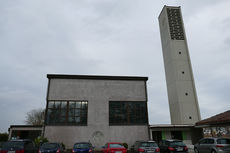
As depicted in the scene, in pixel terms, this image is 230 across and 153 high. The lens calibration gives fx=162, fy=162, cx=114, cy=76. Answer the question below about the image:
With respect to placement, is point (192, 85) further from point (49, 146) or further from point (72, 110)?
point (49, 146)

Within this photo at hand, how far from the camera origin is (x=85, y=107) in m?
21.0

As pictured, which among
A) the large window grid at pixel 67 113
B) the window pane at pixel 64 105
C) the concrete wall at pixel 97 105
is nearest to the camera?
the concrete wall at pixel 97 105

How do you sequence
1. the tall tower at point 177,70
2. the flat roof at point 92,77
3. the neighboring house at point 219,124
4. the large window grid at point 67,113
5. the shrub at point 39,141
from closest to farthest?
the neighboring house at point 219,124 → the shrub at point 39,141 → the large window grid at point 67,113 → the flat roof at point 92,77 → the tall tower at point 177,70

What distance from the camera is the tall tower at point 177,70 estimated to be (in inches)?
1243

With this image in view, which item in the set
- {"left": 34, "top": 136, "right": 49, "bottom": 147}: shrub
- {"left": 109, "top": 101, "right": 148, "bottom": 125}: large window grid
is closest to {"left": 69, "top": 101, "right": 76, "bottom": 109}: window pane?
{"left": 34, "top": 136, "right": 49, "bottom": 147}: shrub

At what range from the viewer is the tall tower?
1243 inches

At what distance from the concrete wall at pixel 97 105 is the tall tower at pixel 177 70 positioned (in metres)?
13.4

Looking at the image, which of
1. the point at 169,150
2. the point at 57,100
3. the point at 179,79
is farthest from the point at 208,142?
the point at 179,79

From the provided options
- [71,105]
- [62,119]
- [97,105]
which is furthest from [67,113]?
[97,105]

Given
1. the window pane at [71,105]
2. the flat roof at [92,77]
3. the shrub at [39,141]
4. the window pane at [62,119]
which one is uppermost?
the flat roof at [92,77]

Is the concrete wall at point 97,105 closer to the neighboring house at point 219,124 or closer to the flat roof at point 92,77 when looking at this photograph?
the flat roof at point 92,77

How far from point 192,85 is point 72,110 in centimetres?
2509

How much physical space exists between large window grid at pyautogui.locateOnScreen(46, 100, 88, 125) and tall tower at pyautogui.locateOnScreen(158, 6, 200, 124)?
1967 cm

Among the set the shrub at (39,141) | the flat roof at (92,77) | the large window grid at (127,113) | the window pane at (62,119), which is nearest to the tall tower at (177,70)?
the large window grid at (127,113)
